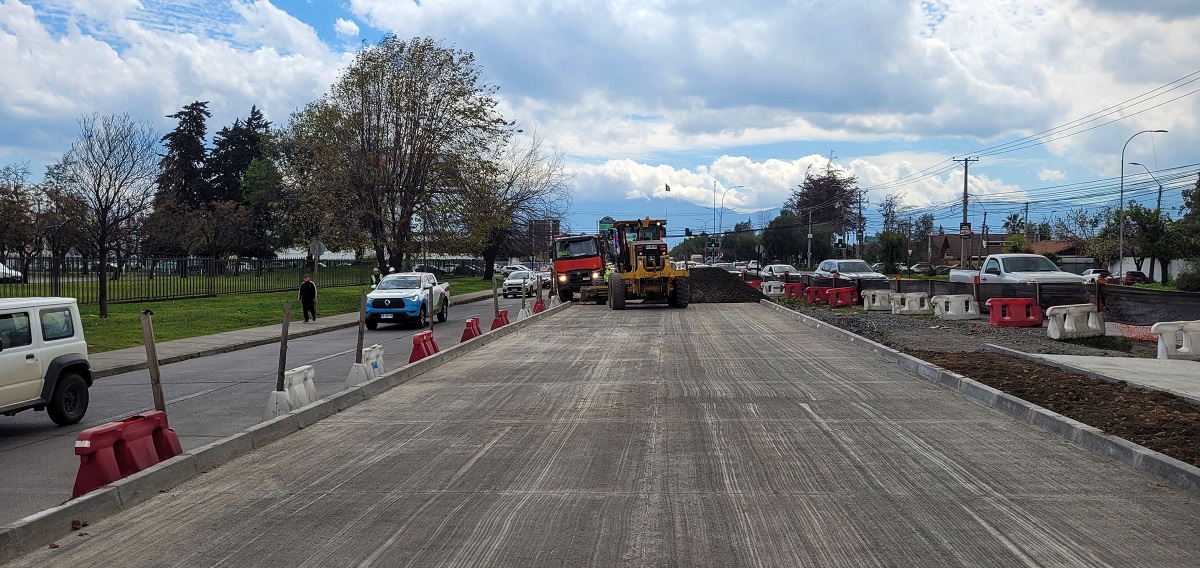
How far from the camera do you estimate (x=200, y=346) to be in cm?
2275

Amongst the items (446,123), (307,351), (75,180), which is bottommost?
(307,351)

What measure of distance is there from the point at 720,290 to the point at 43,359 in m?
31.3

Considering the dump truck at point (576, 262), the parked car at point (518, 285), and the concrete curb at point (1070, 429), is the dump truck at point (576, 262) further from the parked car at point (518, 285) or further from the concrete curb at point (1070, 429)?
the concrete curb at point (1070, 429)

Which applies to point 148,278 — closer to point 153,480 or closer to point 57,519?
point 153,480

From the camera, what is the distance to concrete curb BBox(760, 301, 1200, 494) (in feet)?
25.1

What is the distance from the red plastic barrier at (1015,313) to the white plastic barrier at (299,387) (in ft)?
55.3

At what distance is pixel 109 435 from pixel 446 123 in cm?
4147

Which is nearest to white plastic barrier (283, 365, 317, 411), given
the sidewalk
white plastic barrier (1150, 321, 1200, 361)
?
the sidewalk

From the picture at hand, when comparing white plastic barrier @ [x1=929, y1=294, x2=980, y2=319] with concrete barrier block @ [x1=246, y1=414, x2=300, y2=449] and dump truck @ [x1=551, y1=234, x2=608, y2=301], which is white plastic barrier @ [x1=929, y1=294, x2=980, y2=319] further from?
concrete barrier block @ [x1=246, y1=414, x2=300, y2=449]

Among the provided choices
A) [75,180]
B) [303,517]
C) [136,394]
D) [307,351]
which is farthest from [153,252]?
[303,517]

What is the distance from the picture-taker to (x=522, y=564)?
5594 millimetres

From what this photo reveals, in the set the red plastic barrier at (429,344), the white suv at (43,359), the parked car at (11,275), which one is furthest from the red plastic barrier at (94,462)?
the parked car at (11,275)

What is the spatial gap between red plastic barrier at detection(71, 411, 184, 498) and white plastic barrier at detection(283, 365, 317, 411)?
2.48m

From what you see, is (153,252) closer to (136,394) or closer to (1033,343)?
(136,394)
